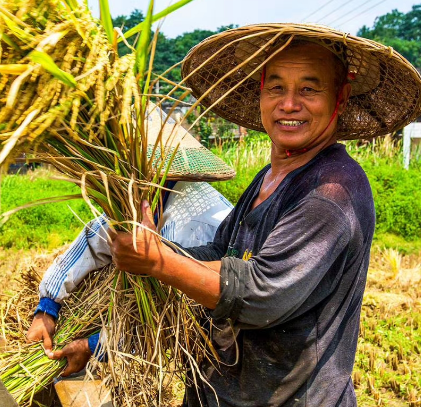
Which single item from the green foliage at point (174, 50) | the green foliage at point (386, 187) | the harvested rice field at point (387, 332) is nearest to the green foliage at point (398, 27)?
the green foliage at point (174, 50)

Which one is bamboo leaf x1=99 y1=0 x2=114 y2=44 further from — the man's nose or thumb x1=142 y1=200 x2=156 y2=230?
the man's nose

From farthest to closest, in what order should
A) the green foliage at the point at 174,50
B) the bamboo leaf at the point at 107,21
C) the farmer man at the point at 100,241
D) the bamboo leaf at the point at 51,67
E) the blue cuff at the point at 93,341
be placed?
the green foliage at the point at 174,50 < the farmer man at the point at 100,241 < the blue cuff at the point at 93,341 < the bamboo leaf at the point at 107,21 < the bamboo leaf at the point at 51,67

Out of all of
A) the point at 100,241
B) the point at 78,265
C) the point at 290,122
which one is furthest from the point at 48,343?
the point at 290,122

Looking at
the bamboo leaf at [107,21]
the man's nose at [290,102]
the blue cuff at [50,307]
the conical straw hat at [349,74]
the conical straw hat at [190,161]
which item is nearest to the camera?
the bamboo leaf at [107,21]

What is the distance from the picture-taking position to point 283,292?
4.48 feet

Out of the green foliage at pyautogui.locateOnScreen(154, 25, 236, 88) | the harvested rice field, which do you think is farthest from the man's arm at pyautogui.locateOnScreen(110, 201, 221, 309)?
the green foliage at pyautogui.locateOnScreen(154, 25, 236, 88)

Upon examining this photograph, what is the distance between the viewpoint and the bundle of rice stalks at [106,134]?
120 cm

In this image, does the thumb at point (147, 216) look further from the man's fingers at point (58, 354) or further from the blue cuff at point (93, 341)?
the man's fingers at point (58, 354)

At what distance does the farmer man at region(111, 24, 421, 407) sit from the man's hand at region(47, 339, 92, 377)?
0.42 meters

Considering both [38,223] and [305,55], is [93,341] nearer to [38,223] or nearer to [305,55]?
[305,55]

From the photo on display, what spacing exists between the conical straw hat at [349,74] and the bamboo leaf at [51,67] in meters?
0.42

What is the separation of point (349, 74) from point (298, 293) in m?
0.83

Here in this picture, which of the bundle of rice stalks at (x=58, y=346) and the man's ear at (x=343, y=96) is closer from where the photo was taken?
the man's ear at (x=343, y=96)

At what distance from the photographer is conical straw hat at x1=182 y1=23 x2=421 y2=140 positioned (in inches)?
60.1
